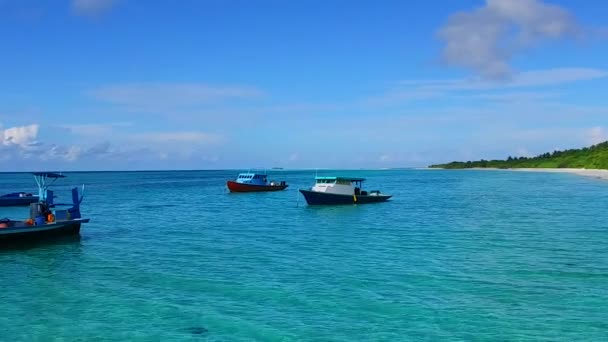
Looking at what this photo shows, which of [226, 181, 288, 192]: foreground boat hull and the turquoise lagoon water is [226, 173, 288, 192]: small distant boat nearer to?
[226, 181, 288, 192]: foreground boat hull

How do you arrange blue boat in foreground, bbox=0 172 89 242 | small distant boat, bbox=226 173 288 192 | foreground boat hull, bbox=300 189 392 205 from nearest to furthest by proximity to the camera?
1. blue boat in foreground, bbox=0 172 89 242
2. foreground boat hull, bbox=300 189 392 205
3. small distant boat, bbox=226 173 288 192

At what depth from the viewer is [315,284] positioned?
24.1m

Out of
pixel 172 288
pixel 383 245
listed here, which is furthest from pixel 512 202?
pixel 172 288

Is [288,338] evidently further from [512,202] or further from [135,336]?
[512,202]

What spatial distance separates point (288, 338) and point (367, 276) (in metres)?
9.25

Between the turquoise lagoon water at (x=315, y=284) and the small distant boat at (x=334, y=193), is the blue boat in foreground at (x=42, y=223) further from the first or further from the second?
the small distant boat at (x=334, y=193)

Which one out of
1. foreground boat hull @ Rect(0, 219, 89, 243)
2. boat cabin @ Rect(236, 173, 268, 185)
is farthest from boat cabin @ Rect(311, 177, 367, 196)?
foreground boat hull @ Rect(0, 219, 89, 243)

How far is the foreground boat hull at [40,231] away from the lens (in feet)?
115

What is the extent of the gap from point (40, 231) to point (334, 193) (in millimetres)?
36945

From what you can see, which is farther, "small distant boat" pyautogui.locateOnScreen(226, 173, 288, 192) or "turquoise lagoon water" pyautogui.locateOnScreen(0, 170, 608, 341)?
"small distant boat" pyautogui.locateOnScreen(226, 173, 288, 192)

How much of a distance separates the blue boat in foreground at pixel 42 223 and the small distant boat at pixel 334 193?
103ft

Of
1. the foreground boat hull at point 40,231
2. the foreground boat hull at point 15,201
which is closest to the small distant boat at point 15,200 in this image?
the foreground boat hull at point 15,201

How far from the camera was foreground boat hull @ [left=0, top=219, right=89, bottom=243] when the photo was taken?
35.2 metres

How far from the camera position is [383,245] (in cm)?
3600
